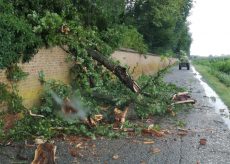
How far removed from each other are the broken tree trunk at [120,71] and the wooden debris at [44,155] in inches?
235

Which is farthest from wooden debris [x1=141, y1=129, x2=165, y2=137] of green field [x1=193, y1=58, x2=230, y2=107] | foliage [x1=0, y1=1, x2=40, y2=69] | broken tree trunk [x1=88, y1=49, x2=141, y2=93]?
green field [x1=193, y1=58, x2=230, y2=107]

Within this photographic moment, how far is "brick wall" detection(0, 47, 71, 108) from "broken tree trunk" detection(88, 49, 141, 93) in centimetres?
104

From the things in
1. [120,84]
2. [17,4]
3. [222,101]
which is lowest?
[222,101]

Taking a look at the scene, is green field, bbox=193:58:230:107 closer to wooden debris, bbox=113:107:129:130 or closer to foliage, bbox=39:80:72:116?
wooden debris, bbox=113:107:129:130

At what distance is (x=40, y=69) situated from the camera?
43.8ft

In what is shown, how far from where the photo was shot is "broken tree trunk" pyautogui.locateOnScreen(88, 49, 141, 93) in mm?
14350

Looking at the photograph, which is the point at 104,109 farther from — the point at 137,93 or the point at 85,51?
the point at 85,51

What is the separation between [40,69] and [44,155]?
18.0ft

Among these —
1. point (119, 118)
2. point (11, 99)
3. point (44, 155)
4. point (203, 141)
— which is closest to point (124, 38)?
point (119, 118)

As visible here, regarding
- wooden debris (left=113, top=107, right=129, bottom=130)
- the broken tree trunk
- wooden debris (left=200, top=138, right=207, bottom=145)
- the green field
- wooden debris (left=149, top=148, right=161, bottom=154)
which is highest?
the broken tree trunk

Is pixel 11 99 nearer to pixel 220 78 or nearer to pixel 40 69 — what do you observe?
pixel 40 69

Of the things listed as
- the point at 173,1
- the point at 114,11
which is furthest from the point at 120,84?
the point at 173,1

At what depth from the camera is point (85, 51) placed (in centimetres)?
1506

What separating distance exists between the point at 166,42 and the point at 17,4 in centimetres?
3645
